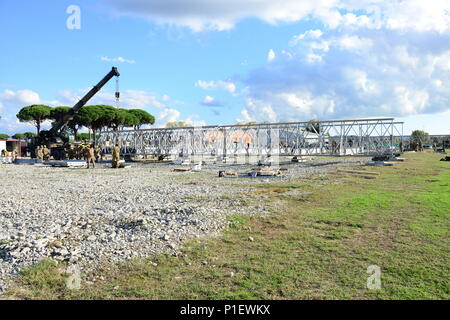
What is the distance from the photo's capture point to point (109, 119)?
2672 inches

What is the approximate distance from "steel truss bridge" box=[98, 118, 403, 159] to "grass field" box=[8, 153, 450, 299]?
25078 millimetres

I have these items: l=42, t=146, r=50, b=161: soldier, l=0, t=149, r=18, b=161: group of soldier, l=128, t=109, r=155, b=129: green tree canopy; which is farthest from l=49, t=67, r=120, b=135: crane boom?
l=128, t=109, r=155, b=129: green tree canopy

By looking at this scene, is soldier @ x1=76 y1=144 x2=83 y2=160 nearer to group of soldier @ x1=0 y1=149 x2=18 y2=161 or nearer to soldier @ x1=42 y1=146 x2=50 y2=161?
soldier @ x1=42 y1=146 x2=50 y2=161

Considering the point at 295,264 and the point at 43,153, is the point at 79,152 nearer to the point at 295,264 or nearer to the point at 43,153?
the point at 43,153

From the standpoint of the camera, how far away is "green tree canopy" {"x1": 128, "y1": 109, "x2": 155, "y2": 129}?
80688mm

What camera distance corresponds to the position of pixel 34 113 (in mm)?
66875

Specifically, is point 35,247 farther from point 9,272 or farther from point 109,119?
point 109,119

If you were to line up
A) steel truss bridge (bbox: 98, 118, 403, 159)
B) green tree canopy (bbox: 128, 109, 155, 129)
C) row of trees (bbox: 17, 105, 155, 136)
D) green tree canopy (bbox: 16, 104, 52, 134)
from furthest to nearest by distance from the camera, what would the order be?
green tree canopy (bbox: 128, 109, 155, 129), green tree canopy (bbox: 16, 104, 52, 134), row of trees (bbox: 17, 105, 155, 136), steel truss bridge (bbox: 98, 118, 403, 159)

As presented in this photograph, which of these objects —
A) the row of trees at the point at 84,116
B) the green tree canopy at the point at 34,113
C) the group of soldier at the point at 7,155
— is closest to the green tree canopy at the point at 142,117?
the row of trees at the point at 84,116

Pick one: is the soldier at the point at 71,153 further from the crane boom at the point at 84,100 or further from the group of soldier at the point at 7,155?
the group of soldier at the point at 7,155

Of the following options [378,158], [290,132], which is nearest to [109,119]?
[290,132]

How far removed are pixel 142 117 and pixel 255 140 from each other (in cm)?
4922

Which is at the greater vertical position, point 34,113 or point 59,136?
point 34,113

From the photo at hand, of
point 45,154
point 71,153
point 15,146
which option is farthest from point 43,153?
point 15,146
